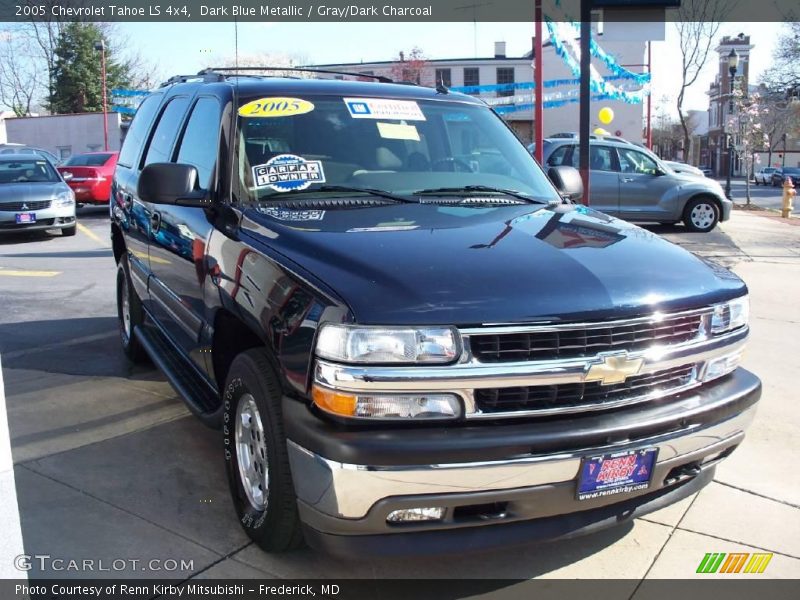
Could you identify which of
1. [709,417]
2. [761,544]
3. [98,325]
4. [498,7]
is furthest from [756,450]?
[498,7]

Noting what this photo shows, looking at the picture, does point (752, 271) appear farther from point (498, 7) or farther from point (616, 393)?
point (616, 393)

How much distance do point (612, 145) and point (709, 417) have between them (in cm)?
1328

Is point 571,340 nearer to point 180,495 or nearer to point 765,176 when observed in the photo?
point 180,495

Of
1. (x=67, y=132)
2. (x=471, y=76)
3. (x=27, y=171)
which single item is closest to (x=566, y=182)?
(x=27, y=171)

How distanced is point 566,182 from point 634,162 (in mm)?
11622

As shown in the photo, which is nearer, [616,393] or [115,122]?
[616,393]

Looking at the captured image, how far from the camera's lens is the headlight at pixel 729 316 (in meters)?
3.19

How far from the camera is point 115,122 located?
35.4 meters

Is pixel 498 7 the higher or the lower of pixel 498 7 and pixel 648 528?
the higher

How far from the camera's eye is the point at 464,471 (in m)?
2.58

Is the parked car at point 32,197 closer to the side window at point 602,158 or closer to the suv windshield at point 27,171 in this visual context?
the suv windshield at point 27,171

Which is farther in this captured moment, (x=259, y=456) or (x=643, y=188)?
(x=643, y=188)

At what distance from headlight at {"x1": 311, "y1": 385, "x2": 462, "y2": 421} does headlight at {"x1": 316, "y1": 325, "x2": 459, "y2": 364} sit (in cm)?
12

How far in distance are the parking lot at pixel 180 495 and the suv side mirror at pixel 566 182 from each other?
1.79 m
